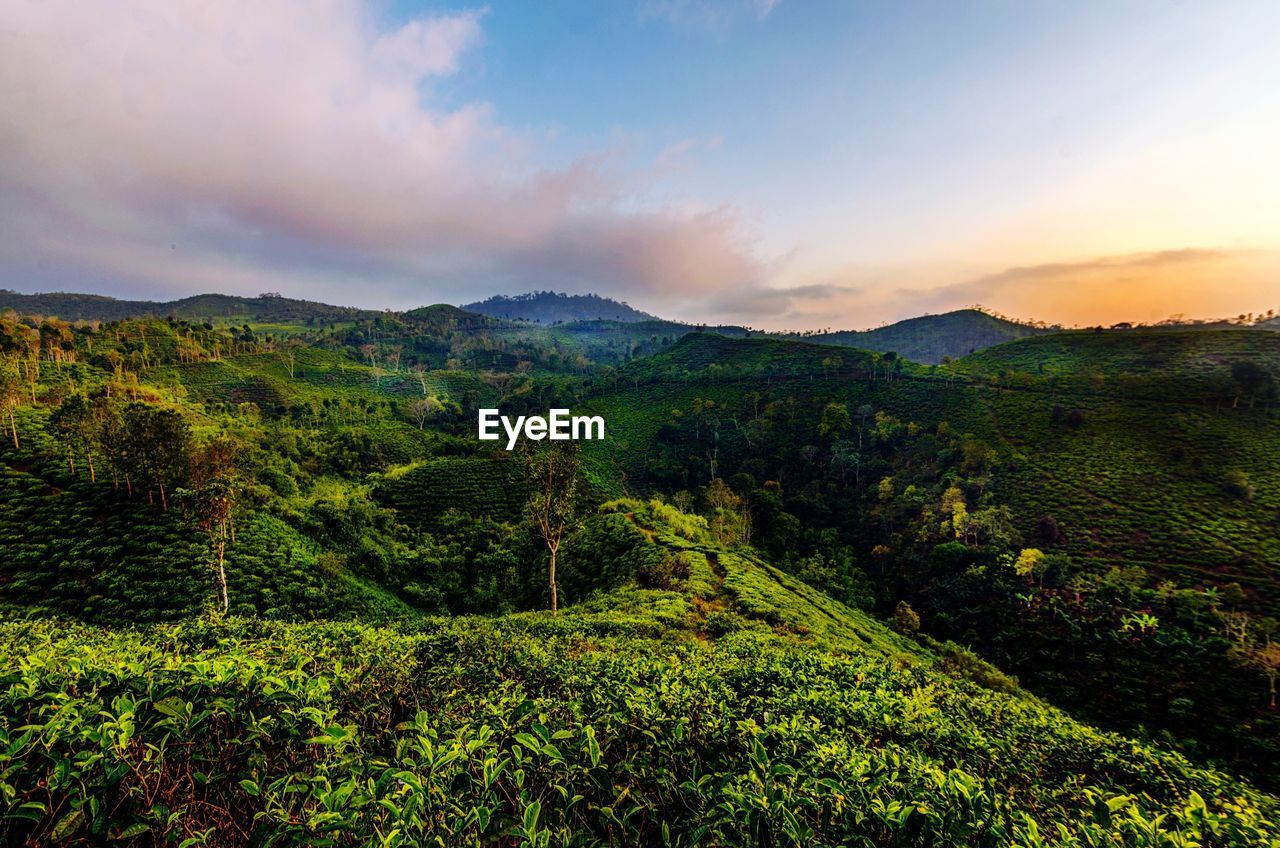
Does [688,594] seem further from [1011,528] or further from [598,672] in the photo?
[1011,528]

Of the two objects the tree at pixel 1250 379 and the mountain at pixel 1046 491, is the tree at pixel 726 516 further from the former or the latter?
the tree at pixel 1250 379

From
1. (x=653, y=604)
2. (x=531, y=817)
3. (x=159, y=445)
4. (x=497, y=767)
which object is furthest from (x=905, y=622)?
(x=159, y=445)

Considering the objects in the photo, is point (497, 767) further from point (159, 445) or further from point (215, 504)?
point (159, 445)

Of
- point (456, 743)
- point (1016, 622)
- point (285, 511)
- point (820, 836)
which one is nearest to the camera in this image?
point (820, 836)

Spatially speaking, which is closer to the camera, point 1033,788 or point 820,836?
point 820,836

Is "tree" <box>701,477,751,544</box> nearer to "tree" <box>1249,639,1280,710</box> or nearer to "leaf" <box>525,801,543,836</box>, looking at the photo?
"tree" <box>1249,639,1280,710</box>

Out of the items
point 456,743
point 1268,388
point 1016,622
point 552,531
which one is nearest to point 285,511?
point 552,531

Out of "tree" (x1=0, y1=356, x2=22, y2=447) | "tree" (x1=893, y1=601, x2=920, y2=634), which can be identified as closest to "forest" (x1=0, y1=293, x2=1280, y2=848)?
"tree" (x1=893, y1=601, x2=920, y2=634)

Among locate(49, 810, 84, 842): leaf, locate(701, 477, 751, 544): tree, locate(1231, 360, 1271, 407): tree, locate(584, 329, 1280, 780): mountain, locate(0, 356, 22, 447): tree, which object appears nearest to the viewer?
locate(49, 810, 84, 842): leaf

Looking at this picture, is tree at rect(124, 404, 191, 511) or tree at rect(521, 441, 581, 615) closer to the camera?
tree at rect(521, 441, 581, 615)
